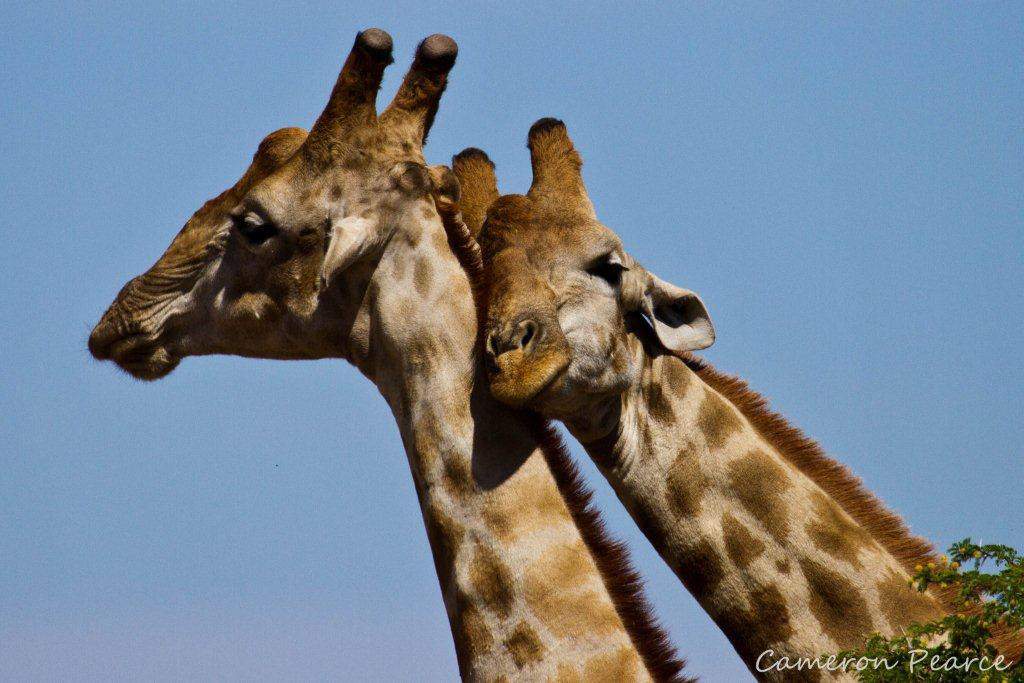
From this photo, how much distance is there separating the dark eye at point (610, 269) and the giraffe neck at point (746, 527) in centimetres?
43

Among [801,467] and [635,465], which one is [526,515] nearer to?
[635,465]

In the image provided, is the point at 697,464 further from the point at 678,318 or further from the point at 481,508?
the point at 481,508

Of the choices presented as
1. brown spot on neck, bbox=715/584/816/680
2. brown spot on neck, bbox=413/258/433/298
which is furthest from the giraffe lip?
brown spot on neck, bbox=715/584/816/680

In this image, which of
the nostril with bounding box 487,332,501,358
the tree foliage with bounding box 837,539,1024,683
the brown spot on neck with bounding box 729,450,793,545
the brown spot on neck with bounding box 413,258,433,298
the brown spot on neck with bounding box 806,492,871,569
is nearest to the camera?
the tree foliage with bounding box 837,539,1024,683

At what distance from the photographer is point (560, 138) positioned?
8.69 metres

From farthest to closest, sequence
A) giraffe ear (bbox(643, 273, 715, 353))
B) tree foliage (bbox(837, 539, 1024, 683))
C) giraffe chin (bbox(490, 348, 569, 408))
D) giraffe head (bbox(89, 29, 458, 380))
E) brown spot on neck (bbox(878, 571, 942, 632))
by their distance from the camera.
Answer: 1. giraffe ear (bbox(643, 273, 715, 353))
2. brown spot on neck (bbox(878, 571, 942, 632))
3. giraffe head (bbox(89, 29, 458, 380))
4. giraffe chin (bbox(490, 348, 569, 408))
5. tree foliage (bbox(837, 539, 1024, 683))

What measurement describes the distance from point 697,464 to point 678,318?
883 millimetres

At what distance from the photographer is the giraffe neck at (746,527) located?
7.84m

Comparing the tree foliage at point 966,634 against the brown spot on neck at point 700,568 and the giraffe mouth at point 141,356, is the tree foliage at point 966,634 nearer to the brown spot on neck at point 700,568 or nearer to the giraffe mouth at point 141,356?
the brown spot on neck at point 700,568

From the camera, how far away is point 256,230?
293 inches

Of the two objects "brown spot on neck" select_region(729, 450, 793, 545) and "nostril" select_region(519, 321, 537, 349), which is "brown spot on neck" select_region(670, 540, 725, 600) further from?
"nostril" select_region(519, 321, 537, 349)

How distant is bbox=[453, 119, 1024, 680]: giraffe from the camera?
7781 millimetres

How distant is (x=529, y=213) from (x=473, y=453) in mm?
2011

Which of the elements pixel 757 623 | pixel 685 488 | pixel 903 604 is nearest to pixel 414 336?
pixel 685 488
